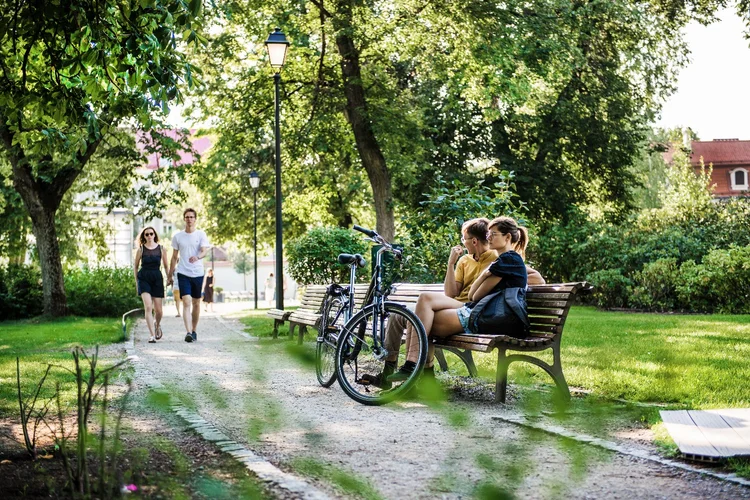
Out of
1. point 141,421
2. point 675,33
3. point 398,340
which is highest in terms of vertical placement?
point 675,33

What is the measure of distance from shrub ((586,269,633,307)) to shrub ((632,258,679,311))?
1.91ft

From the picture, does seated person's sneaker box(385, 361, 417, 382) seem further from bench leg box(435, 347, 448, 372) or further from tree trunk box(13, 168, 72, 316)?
tree trunk box(13, 168, 72, 316)

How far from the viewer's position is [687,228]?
894 inches

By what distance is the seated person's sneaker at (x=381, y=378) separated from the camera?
24.2 feet

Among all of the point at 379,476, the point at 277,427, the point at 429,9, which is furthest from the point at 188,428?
the point at 429,9

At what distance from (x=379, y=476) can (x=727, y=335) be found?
31.1ft

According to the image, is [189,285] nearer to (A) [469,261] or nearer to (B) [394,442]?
(A) [469,261]

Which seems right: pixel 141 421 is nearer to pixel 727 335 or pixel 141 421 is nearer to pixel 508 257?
pixel 508 257

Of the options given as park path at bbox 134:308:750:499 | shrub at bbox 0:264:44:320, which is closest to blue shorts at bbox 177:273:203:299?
park path at bbox 134:308:750:499

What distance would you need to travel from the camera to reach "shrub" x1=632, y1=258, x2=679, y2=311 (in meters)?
20.0

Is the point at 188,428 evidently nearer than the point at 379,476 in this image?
No

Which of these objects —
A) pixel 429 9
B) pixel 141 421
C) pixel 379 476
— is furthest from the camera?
pixel 429 9

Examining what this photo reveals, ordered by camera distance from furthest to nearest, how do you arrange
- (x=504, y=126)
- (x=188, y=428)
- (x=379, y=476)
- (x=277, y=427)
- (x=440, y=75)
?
(x=504, y=126) → (x=440, y=75) → (x=188, y=428) → (x=379, y=476) → (x=277, y=427)

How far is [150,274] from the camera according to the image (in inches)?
566
